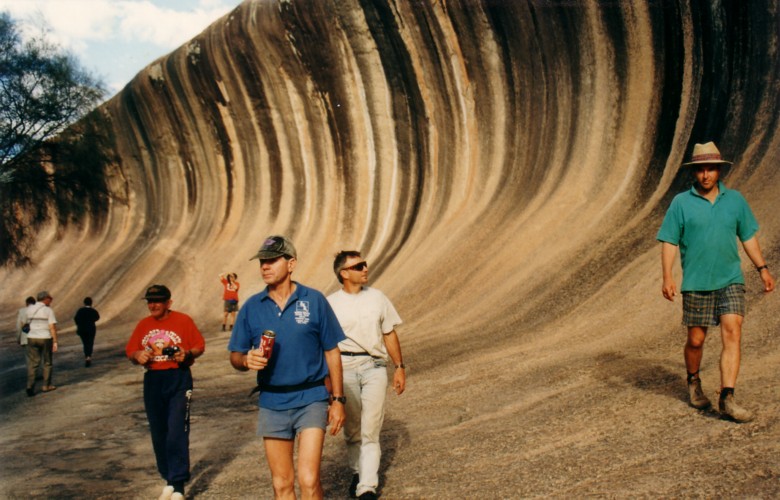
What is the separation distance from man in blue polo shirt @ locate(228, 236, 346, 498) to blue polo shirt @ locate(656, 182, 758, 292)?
A: 8.65 feet

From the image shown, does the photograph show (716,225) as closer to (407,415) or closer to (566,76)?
(407,415)

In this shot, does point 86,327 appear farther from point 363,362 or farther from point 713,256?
point 713,256

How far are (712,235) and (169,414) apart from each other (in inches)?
146

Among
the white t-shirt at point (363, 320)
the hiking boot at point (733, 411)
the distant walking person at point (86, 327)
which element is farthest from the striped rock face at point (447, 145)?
the distant walking person at point (86, 327)

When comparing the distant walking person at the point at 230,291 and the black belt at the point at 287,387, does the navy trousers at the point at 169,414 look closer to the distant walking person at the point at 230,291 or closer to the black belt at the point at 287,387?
the black belt at the point at 287,387

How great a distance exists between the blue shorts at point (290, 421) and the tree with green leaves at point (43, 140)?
1300 centimetres

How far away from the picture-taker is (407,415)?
797 cm

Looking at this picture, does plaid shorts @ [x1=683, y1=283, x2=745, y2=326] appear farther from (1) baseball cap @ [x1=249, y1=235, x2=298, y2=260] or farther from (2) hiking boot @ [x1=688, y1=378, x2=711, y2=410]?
(1) baseball cap @ [x1=249, y1=235, x2=298, y2=260]

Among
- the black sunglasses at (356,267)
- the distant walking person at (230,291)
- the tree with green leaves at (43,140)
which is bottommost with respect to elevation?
the distant walking person at (230,291)

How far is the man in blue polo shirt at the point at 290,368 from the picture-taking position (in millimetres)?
4387

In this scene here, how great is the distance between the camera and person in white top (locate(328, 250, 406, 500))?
5.37 m

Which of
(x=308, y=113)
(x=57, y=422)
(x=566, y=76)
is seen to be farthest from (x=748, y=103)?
(x=308, y=113)

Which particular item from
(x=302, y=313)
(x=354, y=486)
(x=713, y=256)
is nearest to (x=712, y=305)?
(x=713, y=256)

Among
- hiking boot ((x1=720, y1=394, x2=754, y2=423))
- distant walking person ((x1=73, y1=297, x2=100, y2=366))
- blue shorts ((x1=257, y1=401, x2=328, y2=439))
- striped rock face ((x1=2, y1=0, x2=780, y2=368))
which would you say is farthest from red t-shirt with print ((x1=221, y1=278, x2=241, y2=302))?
blue shorts ((x1=257, y1=401, x2=328, y2=439))
